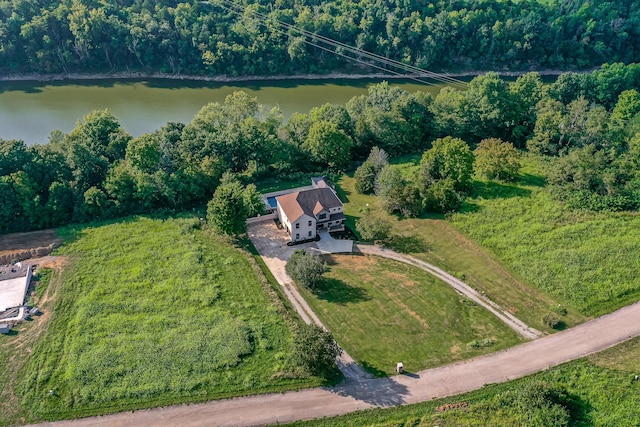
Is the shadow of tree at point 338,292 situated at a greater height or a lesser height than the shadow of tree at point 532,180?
lesser

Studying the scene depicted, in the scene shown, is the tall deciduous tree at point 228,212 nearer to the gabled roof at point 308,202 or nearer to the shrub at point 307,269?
the gabled roof at point 308,202

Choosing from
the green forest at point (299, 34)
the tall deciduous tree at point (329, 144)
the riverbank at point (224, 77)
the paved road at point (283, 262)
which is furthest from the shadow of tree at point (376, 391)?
the green forest at point (299, 34)

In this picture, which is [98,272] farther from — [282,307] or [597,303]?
[597,303]

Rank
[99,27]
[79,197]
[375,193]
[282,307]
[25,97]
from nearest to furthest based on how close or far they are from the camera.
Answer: [282,307], [79,197], [375,193], [25,97], [99,27]

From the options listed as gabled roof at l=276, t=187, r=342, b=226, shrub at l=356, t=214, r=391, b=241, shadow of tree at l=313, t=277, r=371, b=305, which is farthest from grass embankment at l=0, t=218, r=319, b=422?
shrub at l=356, t=214, r=391, b=241

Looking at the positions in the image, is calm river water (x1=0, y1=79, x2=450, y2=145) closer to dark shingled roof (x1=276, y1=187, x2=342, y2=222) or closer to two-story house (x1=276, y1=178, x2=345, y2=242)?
dark shingled roof (x1=276, y1=187, x2=342, y2=222)

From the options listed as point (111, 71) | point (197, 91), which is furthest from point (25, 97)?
point (197, 91)
